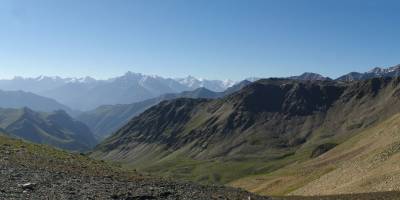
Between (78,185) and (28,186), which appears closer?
(28,186)

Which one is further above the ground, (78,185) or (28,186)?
(28,186)

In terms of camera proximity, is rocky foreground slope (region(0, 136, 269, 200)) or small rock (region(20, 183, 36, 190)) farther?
small rock (region(20, 183, 36, 190))

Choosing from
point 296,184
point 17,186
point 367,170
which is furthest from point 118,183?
point 296,184

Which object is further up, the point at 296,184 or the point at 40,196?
the point at 40,196

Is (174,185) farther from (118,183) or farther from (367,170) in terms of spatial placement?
(367,170)

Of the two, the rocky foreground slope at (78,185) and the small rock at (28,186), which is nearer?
the rocky foreground slope at (78,185)

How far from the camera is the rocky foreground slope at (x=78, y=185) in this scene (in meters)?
32.1

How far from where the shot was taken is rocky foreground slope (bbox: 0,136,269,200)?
32.1 m

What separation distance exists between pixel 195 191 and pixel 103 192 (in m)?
7.64

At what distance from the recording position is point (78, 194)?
105 feet

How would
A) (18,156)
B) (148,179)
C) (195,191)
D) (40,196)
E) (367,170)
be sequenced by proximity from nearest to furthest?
(40,196)
(195,191)
(148,179)
(18,156)
(367,170)

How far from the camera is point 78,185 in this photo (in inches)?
1411

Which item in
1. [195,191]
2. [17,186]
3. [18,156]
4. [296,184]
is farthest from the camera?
[296,184]

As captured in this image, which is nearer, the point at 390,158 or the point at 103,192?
the point at 103,192
